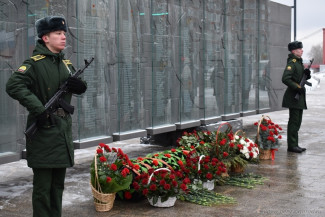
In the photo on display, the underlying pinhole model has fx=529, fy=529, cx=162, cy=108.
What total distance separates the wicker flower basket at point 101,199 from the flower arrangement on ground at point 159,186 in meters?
0.32

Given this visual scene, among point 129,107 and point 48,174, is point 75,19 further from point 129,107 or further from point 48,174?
point 48,174

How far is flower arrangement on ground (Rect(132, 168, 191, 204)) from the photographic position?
5.80m

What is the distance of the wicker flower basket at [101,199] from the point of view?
5.72m

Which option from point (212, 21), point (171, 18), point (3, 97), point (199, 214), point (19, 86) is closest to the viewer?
point (19, 86)

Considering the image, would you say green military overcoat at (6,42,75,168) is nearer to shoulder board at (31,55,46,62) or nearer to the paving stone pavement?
shoulder board at (31,55,46,62)

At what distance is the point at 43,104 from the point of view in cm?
451

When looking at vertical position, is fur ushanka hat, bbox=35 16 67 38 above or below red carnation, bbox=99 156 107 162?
above

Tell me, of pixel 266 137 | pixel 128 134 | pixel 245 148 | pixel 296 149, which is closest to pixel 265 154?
pixel 266 137

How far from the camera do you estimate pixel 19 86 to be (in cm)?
433

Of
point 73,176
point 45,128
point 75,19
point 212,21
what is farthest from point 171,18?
point 45,128

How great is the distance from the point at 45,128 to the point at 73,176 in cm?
351

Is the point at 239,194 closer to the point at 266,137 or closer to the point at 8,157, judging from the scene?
the point at 266,137

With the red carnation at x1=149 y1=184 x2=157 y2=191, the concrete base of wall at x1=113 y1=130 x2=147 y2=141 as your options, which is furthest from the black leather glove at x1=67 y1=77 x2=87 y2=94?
the concrete base of wall at x1=113 y1=130 x2=147 y2=141

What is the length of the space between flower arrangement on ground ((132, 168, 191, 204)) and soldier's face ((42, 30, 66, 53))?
77.3 inches
